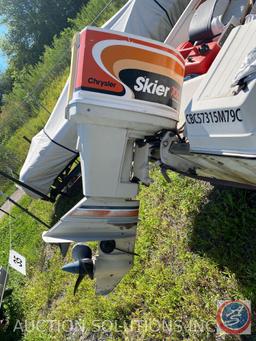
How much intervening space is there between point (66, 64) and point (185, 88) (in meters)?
9.58

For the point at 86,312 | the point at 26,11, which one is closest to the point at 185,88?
the point at 86,312

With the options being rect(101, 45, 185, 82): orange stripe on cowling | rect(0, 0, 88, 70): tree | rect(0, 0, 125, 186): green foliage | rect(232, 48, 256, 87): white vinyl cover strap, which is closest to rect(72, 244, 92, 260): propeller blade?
rect(101, 45, 185, 82): orange stripe on cowling

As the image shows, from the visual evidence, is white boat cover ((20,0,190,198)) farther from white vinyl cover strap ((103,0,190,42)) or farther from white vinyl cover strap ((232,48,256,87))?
white vinyl cover strap ((232,48,256,87))

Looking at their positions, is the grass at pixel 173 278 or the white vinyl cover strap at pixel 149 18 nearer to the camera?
the grass at pixel 173 278

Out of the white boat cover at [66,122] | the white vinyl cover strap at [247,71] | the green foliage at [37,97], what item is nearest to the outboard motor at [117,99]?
the white vinyl cover strap at [247,71]

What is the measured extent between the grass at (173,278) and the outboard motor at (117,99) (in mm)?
1112

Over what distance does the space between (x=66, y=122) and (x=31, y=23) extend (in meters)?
16.8

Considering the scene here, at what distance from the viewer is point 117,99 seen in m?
2.50

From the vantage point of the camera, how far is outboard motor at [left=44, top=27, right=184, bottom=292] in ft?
8.22

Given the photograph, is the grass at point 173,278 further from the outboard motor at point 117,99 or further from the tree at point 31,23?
the tree at point 31,23

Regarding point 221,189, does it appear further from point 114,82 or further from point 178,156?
point 114,82

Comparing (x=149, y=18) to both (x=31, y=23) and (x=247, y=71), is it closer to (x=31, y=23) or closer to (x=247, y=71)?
(x=247, y=71)

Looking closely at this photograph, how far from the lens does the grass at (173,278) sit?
3277 mm

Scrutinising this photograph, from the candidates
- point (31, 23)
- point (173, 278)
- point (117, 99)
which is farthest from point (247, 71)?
point (31, 23)
